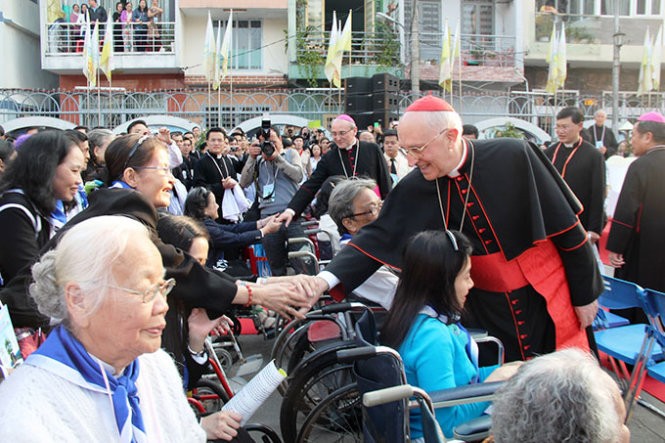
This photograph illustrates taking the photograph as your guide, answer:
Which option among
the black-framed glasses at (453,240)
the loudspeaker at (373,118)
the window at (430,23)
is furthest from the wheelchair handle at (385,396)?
the window at (430,23)

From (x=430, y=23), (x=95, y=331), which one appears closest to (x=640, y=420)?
(x=95, y=331)

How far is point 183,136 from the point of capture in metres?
12.2

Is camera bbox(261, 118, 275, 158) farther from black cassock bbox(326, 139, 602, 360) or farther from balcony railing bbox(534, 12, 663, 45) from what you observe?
balcony railing bbox(534, 12, 663, 45)

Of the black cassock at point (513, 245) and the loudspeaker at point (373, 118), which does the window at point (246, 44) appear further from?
the black cassock at point (513, 245)

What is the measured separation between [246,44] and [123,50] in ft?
15.2

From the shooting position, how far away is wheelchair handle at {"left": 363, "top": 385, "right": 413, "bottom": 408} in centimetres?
221

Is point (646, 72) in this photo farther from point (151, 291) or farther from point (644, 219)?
point (151, 291)

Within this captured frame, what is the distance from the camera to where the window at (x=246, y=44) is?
2497 centimetres

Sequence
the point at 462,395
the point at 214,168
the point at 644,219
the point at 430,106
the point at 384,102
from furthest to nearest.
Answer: the point at 384,102 < the point at 214,168 < the point at 644,219 < the point at 430,106 < the point at 462,395

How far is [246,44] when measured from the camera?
25.3 m

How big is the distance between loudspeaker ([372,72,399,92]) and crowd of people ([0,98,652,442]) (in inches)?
275

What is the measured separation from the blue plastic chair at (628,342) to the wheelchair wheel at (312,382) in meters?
1.59

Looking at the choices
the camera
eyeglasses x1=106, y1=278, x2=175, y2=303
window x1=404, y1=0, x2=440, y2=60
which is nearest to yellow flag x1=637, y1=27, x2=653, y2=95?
window x1=404, y1=0, x2=440, y2=60

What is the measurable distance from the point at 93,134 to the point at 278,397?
356 centimetres
